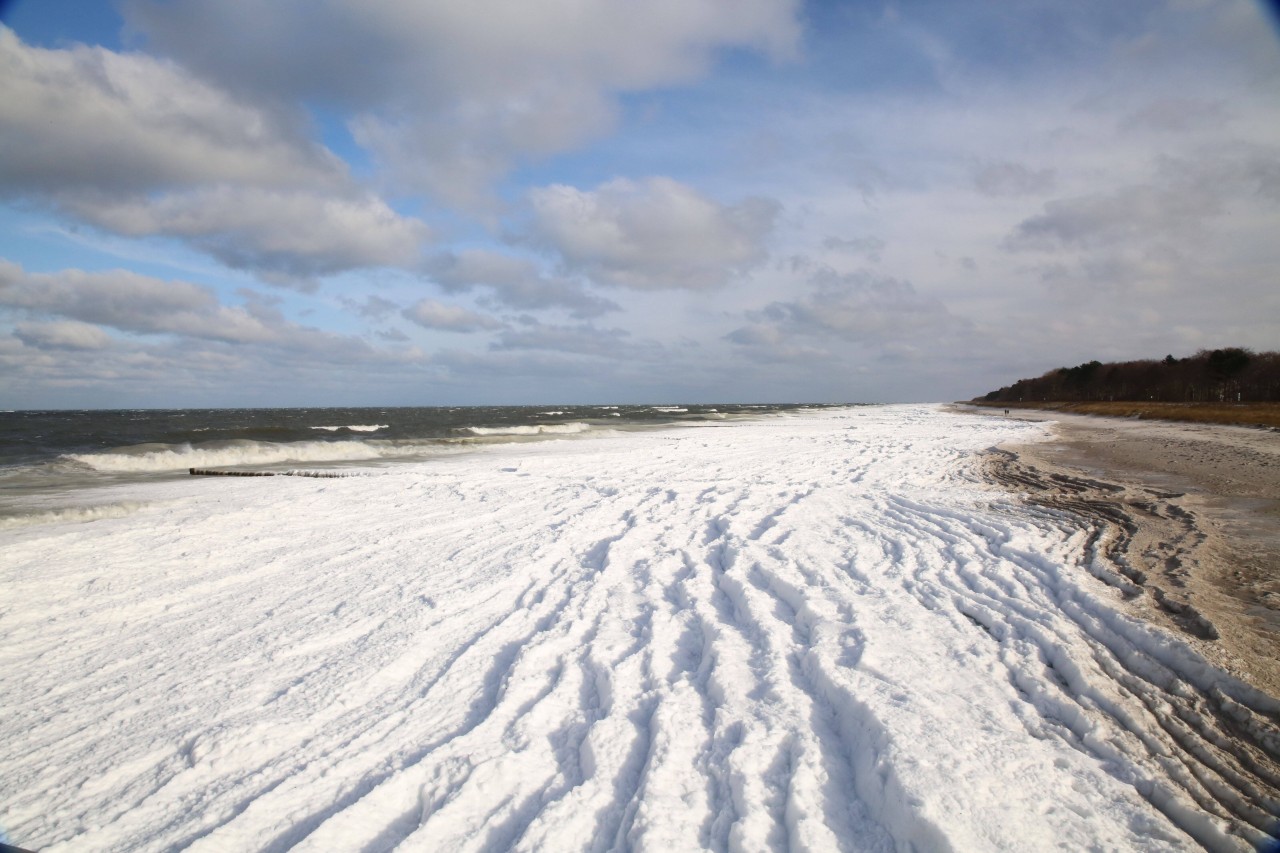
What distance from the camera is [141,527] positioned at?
8.20 meters

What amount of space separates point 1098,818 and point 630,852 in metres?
1.95

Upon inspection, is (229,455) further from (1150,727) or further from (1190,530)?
(1190,530)

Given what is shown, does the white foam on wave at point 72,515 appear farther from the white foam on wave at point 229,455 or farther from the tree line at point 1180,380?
the tree line at point 1180,380

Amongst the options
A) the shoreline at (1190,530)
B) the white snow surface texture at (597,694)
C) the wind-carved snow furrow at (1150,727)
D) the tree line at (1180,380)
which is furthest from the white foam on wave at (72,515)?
the tree line at (1180,380)

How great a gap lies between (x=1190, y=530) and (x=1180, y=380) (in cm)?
7153

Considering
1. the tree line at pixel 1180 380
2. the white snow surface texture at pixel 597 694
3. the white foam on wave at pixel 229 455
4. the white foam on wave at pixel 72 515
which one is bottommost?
the white snow surface texture at pixel 597 694

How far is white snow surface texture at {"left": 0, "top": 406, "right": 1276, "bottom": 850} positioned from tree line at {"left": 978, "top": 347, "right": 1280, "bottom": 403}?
202 feet

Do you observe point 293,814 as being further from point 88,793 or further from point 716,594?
point 716,594

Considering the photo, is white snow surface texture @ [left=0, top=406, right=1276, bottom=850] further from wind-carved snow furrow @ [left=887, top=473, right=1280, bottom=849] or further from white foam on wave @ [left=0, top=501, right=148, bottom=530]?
white foam on wave @ [left=0, top=501, right=148, bottom=530]

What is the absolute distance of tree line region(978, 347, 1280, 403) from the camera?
49.2 metres

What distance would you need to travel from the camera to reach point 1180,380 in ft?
196

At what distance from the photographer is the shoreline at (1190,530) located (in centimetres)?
417

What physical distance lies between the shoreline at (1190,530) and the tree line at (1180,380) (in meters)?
47.6

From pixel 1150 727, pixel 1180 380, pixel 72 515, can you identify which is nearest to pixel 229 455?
pixel 72 515
